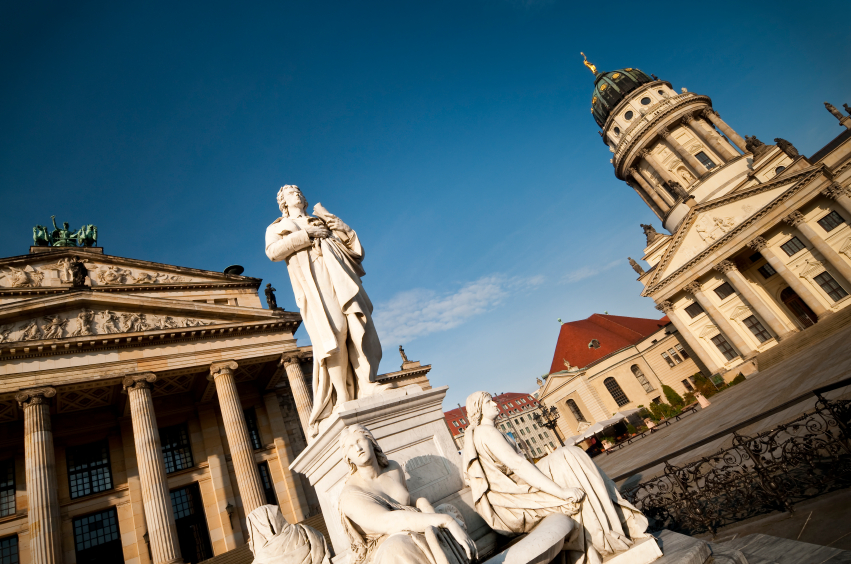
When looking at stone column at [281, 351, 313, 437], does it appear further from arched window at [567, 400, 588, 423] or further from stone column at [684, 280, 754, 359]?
arched window at [567, 400, 588, 423]

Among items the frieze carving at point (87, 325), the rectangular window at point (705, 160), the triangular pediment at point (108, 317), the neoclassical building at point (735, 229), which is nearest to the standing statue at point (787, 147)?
the neoclassical building at point (735, 229)

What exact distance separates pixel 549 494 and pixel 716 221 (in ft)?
150

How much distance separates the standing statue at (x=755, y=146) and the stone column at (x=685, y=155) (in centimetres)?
409

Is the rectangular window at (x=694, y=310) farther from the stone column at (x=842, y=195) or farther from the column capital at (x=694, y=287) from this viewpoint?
the stone column at (x=842, y=195)

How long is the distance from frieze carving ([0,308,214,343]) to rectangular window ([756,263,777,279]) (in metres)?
46.1

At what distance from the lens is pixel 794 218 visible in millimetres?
35406

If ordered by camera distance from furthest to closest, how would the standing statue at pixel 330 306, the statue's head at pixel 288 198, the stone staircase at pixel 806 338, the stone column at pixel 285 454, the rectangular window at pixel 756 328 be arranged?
1. the rectangular window at pixel 756 328
2. the stone staircase at pixel 806 338
3. the stone column at pixel 285 454
4. the statue's head at pixel 288 198
5. the standing statue at pixel 330 306

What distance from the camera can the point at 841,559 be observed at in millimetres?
2430

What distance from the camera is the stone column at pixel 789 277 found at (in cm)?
3400

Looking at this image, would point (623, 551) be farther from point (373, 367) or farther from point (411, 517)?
point (373, 367)

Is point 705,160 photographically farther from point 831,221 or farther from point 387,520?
point 387,520

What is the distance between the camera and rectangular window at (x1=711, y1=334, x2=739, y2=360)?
3934cm

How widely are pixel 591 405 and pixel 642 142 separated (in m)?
31.7

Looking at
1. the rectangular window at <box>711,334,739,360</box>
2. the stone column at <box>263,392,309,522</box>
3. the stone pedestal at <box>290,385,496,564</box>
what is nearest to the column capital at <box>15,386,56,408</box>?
the stone column at <box>263,392,309,522</box>
